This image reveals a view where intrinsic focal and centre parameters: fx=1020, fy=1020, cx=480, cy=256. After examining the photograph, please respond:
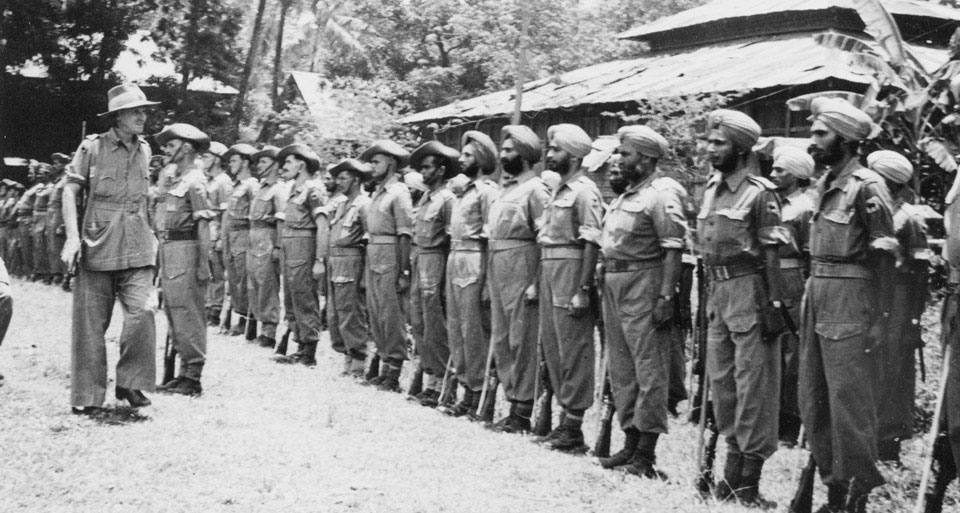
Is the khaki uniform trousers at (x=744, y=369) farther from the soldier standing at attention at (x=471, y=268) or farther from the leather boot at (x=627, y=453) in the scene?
the soldier standing at attention at (x=471, y=268)

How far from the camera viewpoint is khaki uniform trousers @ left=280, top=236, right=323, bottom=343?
11891 millimetres

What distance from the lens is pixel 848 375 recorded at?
18.7 feet

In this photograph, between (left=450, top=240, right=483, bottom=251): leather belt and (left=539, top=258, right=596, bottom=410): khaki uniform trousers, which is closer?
(left=539, top=258, right=596, bottom=410): khaki uniform trousers

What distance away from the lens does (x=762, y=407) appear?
6059mm

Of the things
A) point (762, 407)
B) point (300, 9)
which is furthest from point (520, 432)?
point (300, 9)

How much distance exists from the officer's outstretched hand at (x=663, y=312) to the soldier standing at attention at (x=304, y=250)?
18.9 feet

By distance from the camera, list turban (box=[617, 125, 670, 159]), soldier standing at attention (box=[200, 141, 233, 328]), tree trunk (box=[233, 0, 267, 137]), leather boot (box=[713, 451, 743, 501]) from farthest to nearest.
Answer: tree trunk (box=[233, 0, 267, 137])
soldier standing at attention (box=[200, 141, 233, 328])
turban (box=[617, 125, 670, 159])
leather boot (box=[713, 451, 743, 501])

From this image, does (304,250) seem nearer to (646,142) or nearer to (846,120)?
(646,142)

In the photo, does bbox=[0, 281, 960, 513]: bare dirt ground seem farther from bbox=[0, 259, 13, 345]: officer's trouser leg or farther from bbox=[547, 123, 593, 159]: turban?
bbox=[547, 123, 593, 159]: turban

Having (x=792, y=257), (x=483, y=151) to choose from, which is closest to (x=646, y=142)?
(x=792, y=257)

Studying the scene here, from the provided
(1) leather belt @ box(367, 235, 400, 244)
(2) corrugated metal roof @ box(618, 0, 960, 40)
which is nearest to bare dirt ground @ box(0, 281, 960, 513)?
(1) leather belt @ box(367, 235, 400, 244)

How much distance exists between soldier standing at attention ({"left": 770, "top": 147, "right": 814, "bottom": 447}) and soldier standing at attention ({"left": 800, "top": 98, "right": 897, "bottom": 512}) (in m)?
1.83

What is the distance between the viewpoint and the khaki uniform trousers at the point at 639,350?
671cm

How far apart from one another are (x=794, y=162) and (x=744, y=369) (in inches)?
108
